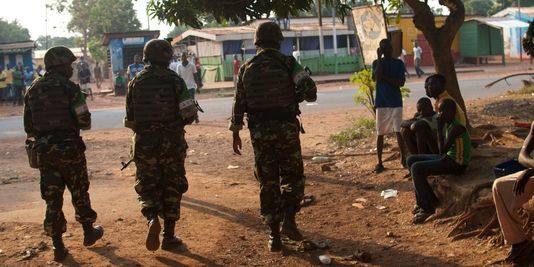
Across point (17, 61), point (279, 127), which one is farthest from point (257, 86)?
point (17, 61)

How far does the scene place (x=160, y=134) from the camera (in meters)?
5.29

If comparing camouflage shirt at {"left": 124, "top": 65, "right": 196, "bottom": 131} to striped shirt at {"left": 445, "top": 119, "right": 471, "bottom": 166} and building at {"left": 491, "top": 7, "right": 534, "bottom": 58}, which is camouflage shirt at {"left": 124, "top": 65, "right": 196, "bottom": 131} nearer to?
striped shirt at {"left": 445, "top": 119, "right": 471, "bottom": 166}

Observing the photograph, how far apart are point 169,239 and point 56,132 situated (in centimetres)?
128

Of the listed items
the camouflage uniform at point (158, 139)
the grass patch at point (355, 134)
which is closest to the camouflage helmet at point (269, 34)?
the camouflage uniform at point (158, 139)

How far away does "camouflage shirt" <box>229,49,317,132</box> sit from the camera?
513 centimetres

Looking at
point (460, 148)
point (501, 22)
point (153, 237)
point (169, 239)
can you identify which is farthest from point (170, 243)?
point (501, 22)

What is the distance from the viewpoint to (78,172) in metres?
5.32

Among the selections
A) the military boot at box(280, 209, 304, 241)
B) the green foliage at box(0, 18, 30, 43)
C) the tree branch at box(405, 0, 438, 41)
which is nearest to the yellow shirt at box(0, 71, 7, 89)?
the tree branch at box(405, 0, 438, 41)

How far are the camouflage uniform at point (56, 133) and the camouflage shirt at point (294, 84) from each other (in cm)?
125

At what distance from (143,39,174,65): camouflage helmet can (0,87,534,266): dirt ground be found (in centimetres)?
159

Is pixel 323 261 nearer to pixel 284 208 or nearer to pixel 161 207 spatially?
pixel 284 208

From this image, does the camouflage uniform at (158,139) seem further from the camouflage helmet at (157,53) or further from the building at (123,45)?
the building at (123,45)

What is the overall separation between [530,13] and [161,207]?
1774 inches

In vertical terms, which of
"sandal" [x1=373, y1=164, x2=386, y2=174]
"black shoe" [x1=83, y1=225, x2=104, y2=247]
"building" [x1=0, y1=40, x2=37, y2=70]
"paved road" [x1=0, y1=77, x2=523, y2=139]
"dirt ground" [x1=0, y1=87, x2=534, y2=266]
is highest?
"building" [x1=0, y1=40, x2=37, y2=70]
